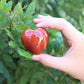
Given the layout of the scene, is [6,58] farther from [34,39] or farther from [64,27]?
[64,27]

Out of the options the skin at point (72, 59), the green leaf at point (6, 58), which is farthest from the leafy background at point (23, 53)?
the skin at point (72, 59)

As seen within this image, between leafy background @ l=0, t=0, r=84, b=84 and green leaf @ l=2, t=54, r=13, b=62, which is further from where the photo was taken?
green leaf @ l=2, t=54, r=13, b=62

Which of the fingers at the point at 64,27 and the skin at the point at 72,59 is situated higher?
the fingers at the point at 64,27

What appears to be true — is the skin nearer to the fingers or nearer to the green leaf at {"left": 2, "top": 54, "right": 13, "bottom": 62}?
the fingers

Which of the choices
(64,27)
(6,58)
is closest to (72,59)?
(64,27)

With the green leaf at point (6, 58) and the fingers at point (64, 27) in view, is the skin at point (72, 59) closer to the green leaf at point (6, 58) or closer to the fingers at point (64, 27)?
the fingers at point (64, 27)

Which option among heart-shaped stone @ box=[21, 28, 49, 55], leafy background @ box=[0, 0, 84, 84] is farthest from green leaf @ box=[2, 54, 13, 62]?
heart-shaped stone @ box=[21, 28, 49, 55]

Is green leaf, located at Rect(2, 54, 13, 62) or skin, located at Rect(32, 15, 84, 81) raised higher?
skin, located at Rect(32, 15, 84, 81)

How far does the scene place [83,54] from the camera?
2.73 feet

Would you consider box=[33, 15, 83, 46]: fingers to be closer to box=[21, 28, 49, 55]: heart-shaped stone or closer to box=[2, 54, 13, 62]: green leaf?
box=[21, 28, 49, 55]: heart-shaped stone

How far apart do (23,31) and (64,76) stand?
0.59 m

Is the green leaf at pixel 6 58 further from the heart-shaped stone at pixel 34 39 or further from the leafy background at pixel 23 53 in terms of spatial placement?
the heart-shaped stone at pixel 34 39

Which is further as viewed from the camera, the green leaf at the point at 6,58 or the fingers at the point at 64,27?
the green leaf at the point at 6,58

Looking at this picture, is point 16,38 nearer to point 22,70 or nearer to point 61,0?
point 22,70
